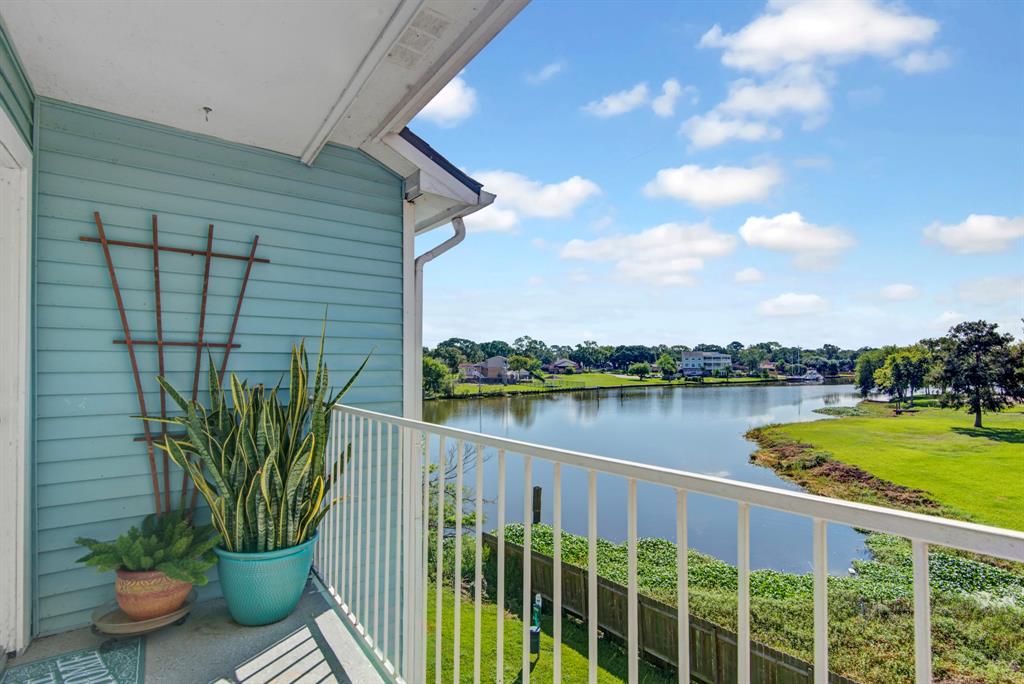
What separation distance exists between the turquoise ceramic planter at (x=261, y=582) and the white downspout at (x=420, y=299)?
1.41m

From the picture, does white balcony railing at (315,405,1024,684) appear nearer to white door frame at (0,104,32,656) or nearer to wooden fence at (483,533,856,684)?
white door frame at (0,104,32,656)

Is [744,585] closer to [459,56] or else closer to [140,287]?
[459,56]

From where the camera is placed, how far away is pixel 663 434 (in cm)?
3416

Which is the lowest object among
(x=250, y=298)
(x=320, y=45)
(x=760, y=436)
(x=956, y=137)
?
(x=760, y=436)

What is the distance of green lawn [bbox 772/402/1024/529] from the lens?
18.4 meters

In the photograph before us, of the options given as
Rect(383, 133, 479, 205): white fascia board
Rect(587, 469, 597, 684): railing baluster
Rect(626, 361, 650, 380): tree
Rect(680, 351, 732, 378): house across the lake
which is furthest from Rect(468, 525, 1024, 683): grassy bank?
Rect(680, 351, 732, 378): house across the lake

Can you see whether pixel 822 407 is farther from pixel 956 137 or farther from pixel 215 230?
pixel 215 230

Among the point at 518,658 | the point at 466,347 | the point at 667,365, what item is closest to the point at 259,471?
the point at 518,658

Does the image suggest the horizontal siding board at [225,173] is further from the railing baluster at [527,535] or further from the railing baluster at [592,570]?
the railing baluster at [592,570]

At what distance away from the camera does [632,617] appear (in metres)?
0.98

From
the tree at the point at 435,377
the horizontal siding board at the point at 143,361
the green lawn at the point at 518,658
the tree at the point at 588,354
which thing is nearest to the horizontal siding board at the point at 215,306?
the horizontal siding board at the point at 143,361

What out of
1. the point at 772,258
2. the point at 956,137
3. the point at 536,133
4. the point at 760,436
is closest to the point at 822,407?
the point at 760,436

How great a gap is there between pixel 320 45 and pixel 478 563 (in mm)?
2114

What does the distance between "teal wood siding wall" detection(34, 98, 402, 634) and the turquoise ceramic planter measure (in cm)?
56
